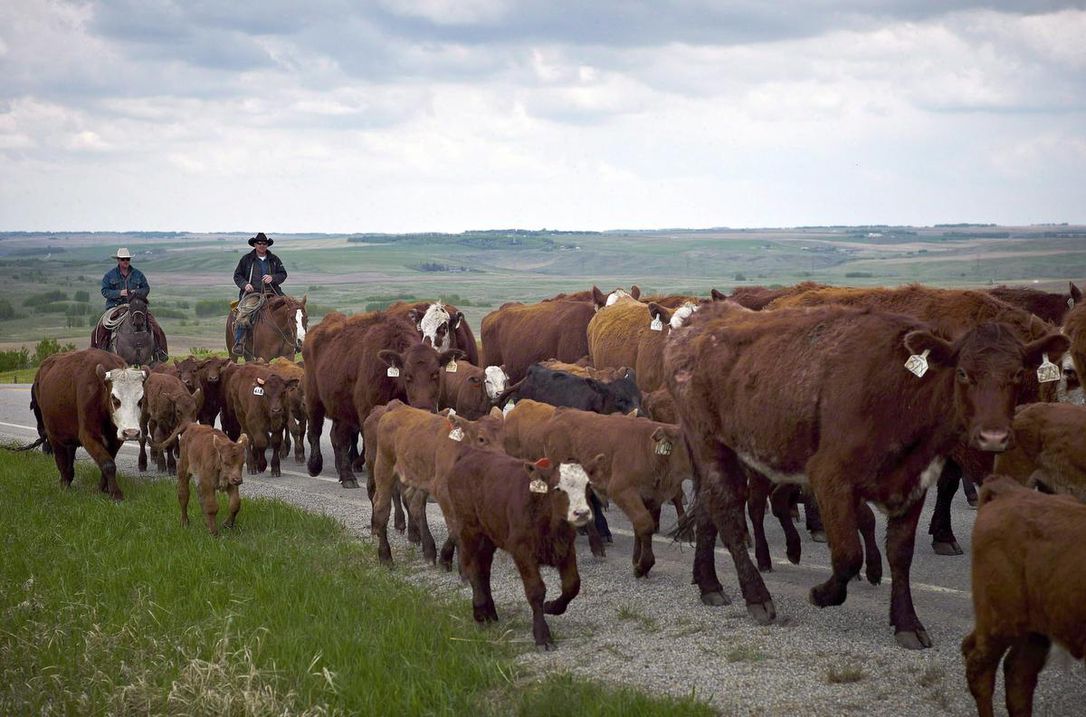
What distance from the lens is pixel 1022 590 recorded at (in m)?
6.48

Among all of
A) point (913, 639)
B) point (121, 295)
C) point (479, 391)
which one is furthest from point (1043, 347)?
point (121, 295)

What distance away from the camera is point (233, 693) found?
790 cm

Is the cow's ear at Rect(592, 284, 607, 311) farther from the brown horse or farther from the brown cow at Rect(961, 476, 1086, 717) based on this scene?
the brown cow at Rect(961, 476, 1086, 717)

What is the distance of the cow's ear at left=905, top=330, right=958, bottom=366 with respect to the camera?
8.17 metres

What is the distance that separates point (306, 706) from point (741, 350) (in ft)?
13.8

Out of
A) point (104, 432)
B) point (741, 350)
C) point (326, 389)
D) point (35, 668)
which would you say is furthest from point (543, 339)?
point (35, 668)

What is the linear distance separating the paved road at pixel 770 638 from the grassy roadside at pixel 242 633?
46 centimetres

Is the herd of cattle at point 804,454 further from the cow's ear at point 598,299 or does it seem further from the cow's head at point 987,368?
the cow's ear at point 598,299

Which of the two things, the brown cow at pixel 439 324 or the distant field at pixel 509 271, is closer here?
the brown cow at pixel 439 324

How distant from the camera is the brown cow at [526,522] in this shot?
8.67 metres

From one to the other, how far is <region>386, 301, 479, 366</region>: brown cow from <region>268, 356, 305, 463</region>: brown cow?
66.6 inches

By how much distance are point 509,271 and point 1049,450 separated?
431 feet

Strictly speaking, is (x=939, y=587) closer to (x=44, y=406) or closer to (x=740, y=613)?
(x=740, y=613)

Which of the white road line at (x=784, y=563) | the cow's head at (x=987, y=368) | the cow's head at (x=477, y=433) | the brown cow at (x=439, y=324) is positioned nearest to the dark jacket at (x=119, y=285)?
the brown cow at (x=439, y=324)
